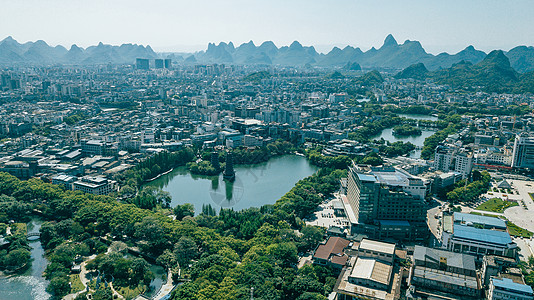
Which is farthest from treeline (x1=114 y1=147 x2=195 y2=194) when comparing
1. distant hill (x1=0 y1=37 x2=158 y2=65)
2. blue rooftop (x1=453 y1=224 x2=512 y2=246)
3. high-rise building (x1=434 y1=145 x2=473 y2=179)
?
distant hill (x1=0 y1=37 x2=158 y2=65)

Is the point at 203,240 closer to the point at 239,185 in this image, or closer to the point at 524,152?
the point at 239,185

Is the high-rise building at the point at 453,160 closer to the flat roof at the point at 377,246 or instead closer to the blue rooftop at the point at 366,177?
the blue rooftop at the point at 366,177

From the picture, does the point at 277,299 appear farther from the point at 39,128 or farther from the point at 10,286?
the point at 39,128

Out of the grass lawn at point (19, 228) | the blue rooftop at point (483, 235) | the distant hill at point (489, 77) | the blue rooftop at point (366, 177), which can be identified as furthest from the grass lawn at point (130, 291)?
the distant hill at point (489, 77)

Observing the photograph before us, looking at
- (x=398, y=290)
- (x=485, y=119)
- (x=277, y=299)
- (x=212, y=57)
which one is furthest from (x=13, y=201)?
(x=212, y=57)

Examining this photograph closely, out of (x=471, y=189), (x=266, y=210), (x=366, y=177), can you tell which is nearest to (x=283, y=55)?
(x=471, y=189)

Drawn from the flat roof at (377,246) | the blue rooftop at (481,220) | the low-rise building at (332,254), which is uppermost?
the blue rooftop at (481,220)
